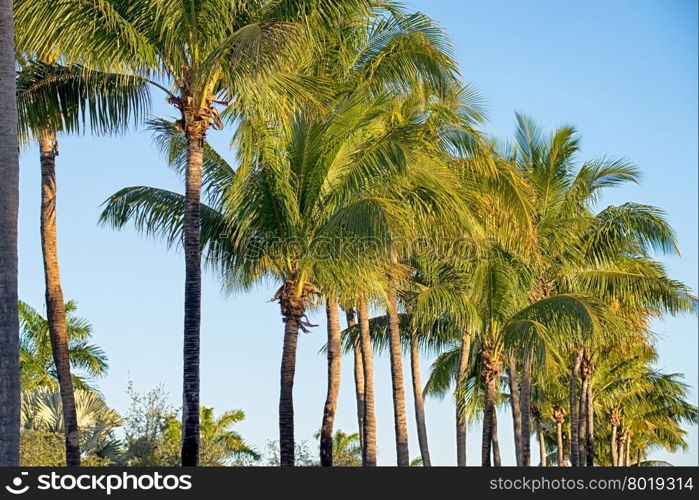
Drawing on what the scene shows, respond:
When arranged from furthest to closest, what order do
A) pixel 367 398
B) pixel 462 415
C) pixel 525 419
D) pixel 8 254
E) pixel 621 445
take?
1. pixel 621 445
2. pixel 462 415
3. pixel 525 419
4. pixel 367 398
5. pixel 8 254

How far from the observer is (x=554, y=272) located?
28.9 metres

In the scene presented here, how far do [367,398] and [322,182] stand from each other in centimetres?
641

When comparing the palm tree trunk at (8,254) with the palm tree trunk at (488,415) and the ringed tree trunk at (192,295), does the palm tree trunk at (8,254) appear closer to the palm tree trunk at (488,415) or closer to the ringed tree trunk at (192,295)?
the ringed tree trunk at (192,295)

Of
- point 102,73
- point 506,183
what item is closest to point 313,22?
point 102,73

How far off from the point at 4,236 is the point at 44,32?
18.4ft

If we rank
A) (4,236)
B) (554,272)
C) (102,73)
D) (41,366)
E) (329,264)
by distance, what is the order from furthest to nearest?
(41,366), (554,272), (329,264), (102,73), (4,236)

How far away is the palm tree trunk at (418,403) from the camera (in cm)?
2880

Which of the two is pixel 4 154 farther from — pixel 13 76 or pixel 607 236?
pixel 607 236

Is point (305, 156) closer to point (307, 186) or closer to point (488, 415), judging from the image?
point (307, 186)

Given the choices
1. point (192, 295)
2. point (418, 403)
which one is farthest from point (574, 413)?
point (192, 295)

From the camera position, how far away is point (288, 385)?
19.2 m

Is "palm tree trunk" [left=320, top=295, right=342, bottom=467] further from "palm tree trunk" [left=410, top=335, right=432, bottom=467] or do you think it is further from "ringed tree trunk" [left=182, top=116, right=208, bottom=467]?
"ringed tree trunk" [left=182, top=116, right=208, bottom=467]

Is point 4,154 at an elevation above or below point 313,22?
below

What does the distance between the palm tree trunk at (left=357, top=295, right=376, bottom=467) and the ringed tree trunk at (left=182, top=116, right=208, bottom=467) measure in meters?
6.68
